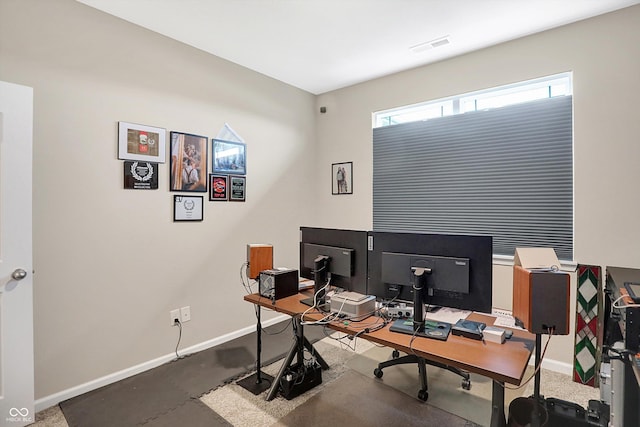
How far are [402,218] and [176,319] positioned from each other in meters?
2.54

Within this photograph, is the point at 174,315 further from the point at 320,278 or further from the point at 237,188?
the point at 320,278

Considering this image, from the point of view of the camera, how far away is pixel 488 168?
3.09 meters

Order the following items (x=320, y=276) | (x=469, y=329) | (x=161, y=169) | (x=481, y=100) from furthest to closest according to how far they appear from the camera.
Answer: (x=481, y=100), (x=161, y=169), (x=320, y=276), (x=469, y=329)

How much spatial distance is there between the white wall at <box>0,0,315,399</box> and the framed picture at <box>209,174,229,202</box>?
0.34 ft

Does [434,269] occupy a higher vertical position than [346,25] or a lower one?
lower

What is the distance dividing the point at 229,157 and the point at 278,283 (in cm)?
167

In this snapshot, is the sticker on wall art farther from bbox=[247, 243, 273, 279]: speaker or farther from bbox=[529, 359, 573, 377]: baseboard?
bbox=[529, 359, 573, 377]: baseboard

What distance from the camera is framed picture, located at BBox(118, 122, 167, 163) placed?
258 centimetres

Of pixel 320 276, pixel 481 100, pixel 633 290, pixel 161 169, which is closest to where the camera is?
pixel 633 290

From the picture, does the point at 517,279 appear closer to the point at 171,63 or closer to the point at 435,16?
the point at 435,16

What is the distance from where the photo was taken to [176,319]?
2932 millimetres

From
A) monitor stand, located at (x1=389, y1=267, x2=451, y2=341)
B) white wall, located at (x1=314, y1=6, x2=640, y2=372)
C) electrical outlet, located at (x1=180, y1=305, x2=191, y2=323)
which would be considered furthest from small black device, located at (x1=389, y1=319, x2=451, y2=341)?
electrical outlet, located at (x1=180, y1=305, x2=191, y2=323)

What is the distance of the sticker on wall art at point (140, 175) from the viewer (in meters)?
2.62

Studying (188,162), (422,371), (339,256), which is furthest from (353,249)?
(188,162)
